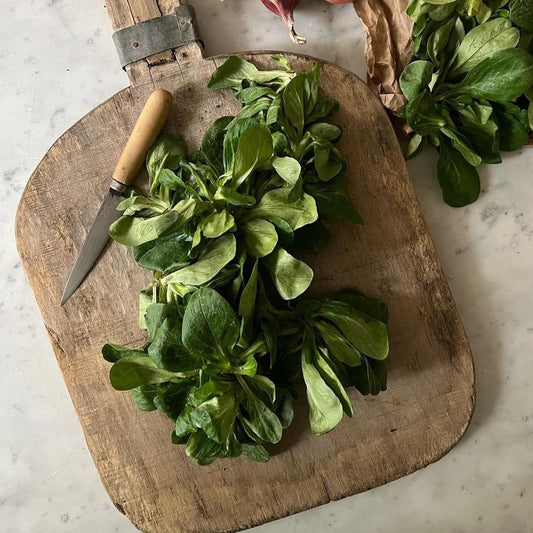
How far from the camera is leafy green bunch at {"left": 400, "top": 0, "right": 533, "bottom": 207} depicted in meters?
0.71

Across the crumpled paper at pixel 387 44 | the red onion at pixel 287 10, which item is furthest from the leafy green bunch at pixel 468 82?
the red onion at pixel 287 10

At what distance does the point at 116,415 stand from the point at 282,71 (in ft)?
1.56

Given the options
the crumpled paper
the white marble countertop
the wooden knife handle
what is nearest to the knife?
the wooden knife handle

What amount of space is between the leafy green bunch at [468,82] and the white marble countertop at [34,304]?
6cm

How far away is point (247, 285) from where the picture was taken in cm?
64

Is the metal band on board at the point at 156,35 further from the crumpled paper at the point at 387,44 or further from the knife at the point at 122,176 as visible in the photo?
the crumpled paper at the point at 387,44

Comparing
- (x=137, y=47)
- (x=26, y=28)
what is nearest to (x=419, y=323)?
(x=137, y=47)

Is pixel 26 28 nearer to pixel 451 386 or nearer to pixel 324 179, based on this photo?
pixel 324 179

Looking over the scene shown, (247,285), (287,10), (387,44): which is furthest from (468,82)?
(247,285)

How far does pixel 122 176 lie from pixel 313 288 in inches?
10.7

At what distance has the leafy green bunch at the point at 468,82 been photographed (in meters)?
0.71

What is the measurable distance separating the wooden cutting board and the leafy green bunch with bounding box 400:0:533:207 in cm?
6

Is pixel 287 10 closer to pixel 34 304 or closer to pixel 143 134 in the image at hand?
pixel 143 134

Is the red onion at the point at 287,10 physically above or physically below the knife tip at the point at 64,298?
above
